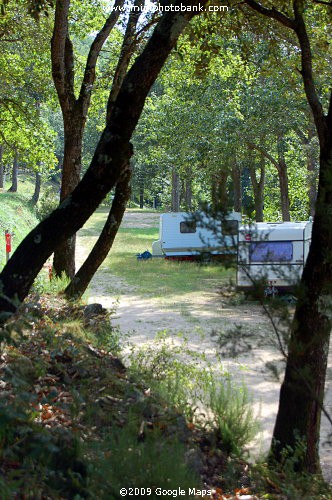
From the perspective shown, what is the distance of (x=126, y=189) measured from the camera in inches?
402

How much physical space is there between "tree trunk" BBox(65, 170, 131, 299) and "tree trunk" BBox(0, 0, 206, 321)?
4302mm

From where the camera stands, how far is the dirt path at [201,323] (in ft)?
33.4

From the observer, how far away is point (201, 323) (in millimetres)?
16969

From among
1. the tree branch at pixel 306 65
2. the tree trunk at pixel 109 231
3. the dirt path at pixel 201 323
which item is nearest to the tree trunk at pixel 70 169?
the tree trunk at pixel 109 231

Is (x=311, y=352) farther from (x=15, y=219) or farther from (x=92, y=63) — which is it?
(x=15, y=219)

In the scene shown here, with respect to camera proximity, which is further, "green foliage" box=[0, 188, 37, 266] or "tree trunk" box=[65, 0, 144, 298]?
"green foliage" box=[0, 188, 37, 266]

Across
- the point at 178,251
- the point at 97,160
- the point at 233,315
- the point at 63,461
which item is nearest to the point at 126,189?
the point at 97,160

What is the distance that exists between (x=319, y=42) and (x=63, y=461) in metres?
7.70

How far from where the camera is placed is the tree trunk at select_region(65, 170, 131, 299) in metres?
10.2

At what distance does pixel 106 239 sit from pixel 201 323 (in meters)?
6.96

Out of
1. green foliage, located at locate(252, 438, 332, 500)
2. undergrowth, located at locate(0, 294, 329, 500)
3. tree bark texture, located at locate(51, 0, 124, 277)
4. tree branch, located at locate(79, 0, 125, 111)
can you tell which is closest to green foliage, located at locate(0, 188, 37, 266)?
tree bark texture, located at locate(51, 0, 124, 277)

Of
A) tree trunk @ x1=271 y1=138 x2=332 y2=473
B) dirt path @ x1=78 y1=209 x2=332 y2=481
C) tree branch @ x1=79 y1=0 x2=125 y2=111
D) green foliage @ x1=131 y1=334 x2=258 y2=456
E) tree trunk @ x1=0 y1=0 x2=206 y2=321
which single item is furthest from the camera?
tree branch @ x1=79 y1=0 x2=125 y2=111

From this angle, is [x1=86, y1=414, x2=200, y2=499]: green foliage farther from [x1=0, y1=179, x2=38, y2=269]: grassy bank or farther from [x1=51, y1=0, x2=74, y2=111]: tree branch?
[x1=0, y1=179, x2=38, y2=269]: grassy bank

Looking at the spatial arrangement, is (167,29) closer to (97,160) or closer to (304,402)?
(97,160)
